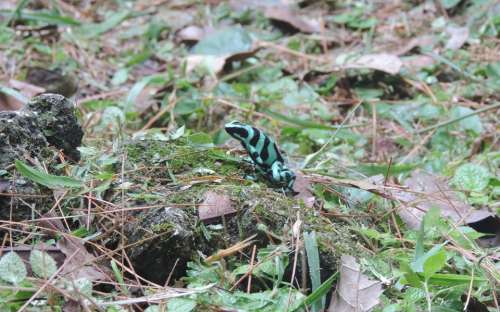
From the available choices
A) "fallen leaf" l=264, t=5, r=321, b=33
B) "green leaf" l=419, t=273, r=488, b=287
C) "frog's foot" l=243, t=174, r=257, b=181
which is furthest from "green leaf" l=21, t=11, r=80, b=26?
"green leaf" l=419, t=273, r=488, b=287

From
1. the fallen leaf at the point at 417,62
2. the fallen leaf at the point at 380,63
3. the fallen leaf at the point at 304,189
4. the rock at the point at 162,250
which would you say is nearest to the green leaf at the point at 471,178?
the fallen leaf at the point at 304,189

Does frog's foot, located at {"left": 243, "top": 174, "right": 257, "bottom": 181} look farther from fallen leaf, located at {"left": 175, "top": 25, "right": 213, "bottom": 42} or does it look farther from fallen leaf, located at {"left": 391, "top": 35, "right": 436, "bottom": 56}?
fallen leaf, located at {"left": 175, "top": 25, "right": 213, "bottom": 42}

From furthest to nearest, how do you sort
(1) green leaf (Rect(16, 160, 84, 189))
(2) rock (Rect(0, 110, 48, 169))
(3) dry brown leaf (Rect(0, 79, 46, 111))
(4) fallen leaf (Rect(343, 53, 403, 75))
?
(4) fallen leaf (Rect(343, 53, 403, 75)) → (3) dry brown leaf (Rect(0, 79, 46, 111)) → (2) rock (Rect(0, 110, 48, 169)) → (1) green leaf (Rect(16, 160, 84, 189))

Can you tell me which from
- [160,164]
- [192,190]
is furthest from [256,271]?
[160,164]

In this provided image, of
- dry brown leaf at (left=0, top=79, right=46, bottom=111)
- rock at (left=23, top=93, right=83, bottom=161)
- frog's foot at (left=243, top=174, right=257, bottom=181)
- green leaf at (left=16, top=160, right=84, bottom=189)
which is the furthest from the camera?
dry brown leaf at (left=0, top=79, right=46, bottom=111)

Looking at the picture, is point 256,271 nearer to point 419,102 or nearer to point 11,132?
point 11,132

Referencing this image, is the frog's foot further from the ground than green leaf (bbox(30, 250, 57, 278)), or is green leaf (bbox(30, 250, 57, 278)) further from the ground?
green leaf (bbox(30, 250, 57, 278))

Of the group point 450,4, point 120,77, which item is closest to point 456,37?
point 450,4
